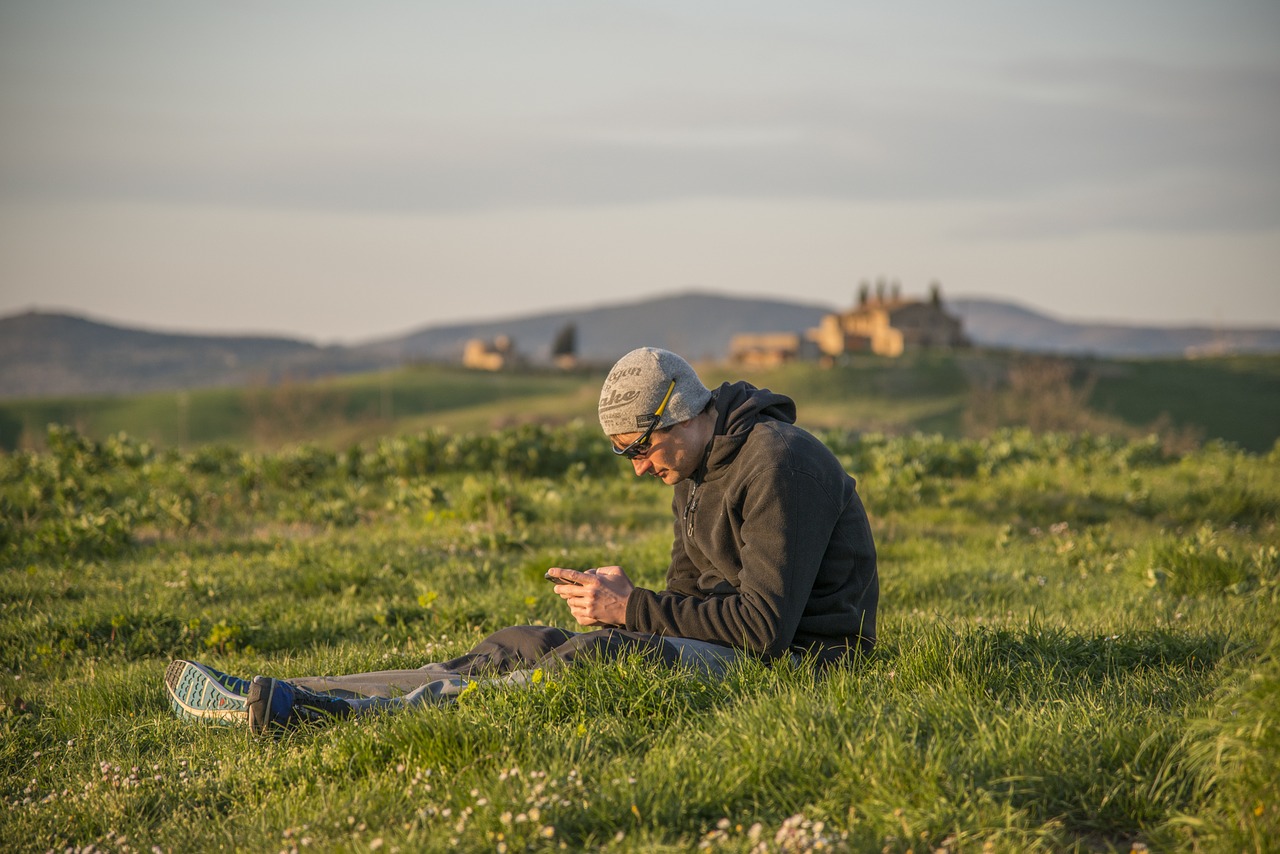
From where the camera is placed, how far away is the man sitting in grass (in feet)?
14.0

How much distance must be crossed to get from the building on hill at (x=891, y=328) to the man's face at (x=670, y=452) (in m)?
124

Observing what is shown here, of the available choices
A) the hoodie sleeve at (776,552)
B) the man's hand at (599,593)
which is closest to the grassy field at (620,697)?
the hoodie sleeve at (776,552)

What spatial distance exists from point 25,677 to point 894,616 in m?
5.36

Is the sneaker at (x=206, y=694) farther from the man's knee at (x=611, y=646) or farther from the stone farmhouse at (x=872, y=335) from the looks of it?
the stone farmhouse at (x=872, y=335)

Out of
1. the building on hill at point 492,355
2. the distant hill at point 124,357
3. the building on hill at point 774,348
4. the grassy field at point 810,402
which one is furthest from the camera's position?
the distant hill at point 124,357

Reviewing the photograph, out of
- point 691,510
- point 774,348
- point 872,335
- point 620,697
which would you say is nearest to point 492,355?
point 774,348

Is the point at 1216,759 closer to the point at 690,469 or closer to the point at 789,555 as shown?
the point at 789,555

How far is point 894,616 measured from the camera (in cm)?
625

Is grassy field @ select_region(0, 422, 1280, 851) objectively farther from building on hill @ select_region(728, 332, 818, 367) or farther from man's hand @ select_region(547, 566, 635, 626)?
building on hill @ select_region(728, 332, 818, 367)

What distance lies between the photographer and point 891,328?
141 m

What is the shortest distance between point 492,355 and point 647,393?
404 feet

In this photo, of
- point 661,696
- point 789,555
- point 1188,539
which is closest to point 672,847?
point 661,696

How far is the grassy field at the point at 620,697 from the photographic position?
10.9 feet

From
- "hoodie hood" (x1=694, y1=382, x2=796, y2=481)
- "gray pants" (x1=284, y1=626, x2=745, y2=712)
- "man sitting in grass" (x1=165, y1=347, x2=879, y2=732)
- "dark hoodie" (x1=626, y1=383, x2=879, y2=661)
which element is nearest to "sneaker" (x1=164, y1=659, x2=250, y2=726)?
"man sitting in grass" (x1=165, y1=347, x2=879, y2=732)
